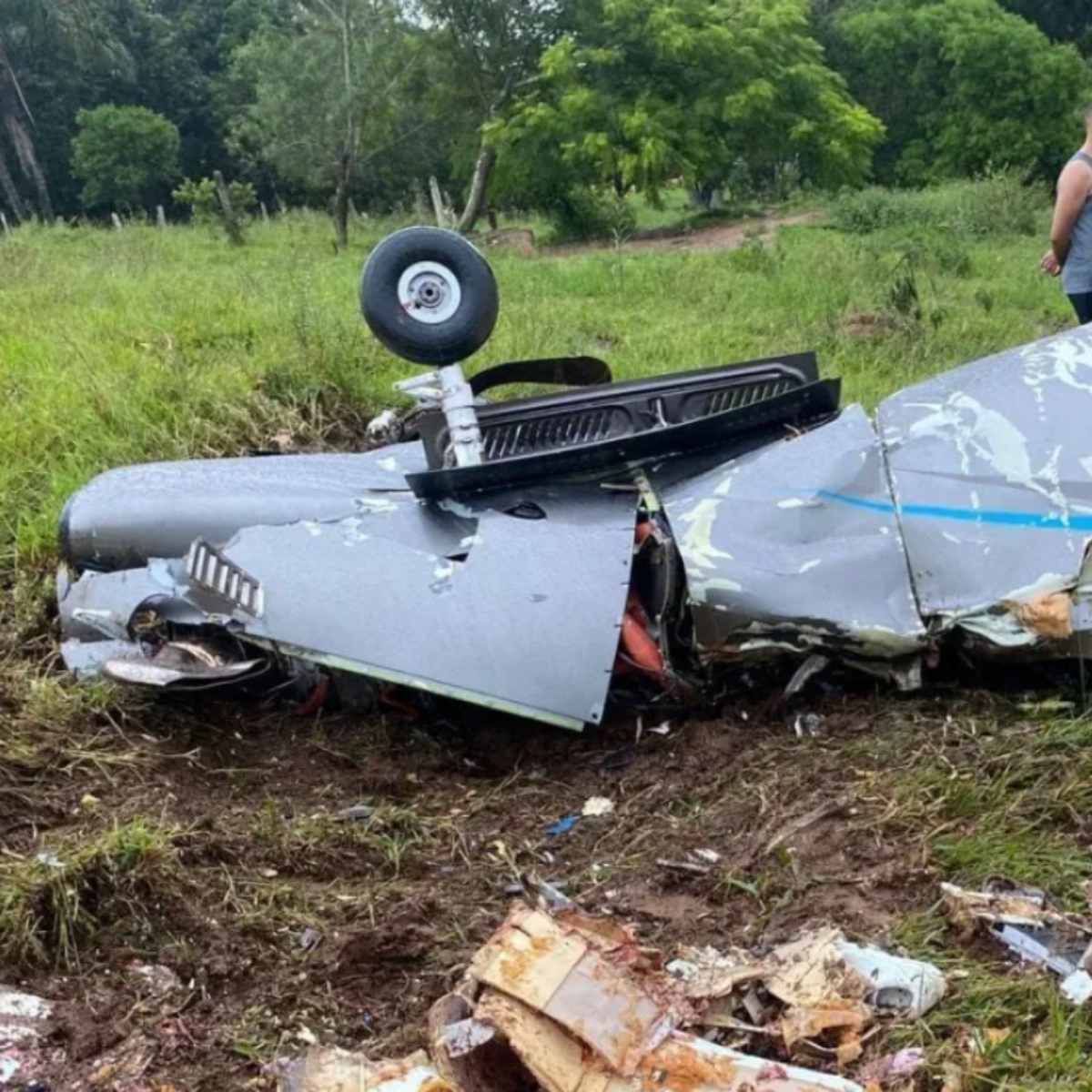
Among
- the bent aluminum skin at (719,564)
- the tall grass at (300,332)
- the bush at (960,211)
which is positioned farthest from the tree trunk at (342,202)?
the bent aluminum skin at (719,564)

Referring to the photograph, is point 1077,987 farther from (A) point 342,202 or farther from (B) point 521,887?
(A) point 342,202

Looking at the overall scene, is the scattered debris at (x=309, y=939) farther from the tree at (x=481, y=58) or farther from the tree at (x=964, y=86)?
the tree at (x=964, y=86)

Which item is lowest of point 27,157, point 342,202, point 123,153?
point 342,202

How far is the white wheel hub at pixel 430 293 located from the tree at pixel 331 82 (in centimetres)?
1744

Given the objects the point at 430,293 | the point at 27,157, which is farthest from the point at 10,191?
the point at 430,293

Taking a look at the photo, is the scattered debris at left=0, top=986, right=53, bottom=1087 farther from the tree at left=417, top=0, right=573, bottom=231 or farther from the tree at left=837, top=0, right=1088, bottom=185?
the tree at left=837, top=0, right=1088, bottom=185

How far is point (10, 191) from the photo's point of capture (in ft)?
98.2

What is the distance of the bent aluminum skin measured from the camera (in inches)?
105

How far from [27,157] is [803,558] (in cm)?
3337

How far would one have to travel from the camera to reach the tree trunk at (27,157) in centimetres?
3041

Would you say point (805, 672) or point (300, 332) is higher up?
point (300, 332)

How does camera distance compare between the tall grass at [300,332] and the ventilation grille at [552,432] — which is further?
the tall grass at [300,332]

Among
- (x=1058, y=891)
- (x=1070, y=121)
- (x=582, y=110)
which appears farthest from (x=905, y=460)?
(x=1070, y=121)

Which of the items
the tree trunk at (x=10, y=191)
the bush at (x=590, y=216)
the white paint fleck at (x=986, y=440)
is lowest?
the white paint fleck at (x=986, y=440)
